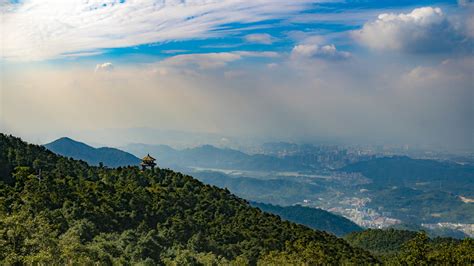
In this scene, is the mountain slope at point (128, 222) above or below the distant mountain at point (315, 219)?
Result: above

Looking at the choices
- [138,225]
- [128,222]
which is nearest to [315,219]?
[138,225]

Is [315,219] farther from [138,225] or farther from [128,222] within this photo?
[128,222]

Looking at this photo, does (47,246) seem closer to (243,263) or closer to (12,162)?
(243,263)

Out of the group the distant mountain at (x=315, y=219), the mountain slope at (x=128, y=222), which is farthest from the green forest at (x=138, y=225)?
the distant mountain at (x=315, y=219)

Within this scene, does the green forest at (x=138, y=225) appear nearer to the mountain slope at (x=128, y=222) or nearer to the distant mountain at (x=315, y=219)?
the mountain slope at (x=128, y=222)

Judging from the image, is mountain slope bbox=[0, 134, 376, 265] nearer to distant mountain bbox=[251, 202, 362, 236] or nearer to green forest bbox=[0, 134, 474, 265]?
green forest bbox=[0, 134, 474, 265]
